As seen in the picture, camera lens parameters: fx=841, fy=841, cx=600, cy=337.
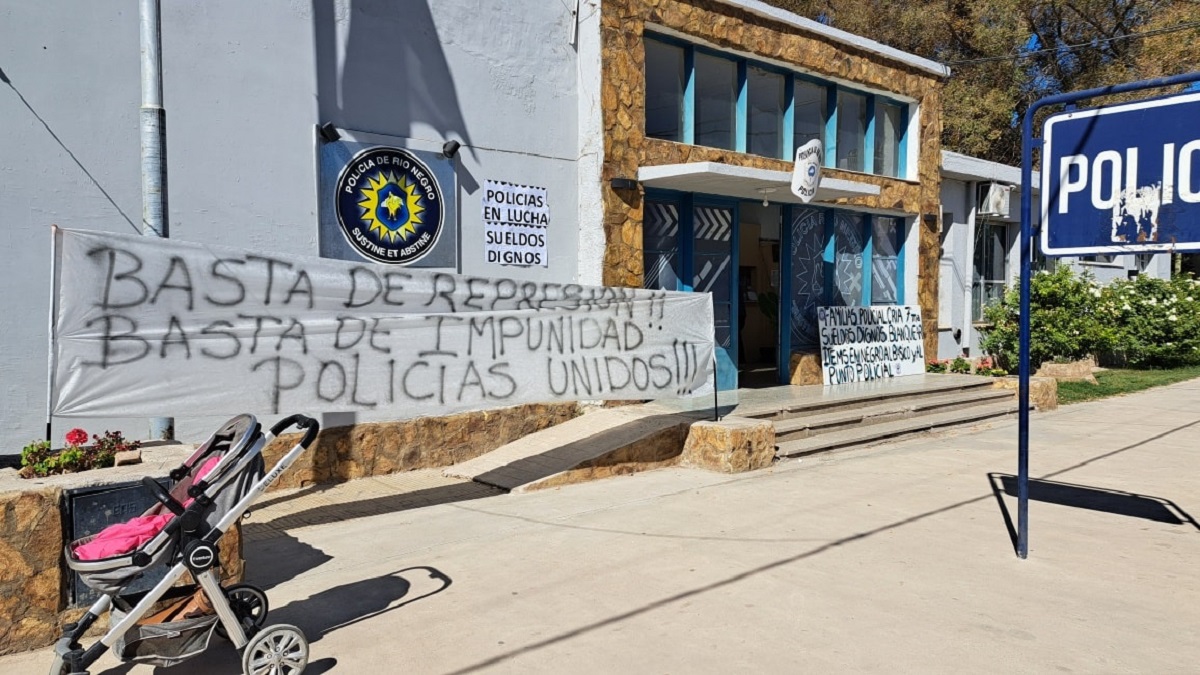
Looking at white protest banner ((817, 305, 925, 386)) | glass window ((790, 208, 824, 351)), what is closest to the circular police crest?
glass window ((790, 208, 824, 351))

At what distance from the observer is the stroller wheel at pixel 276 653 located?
397cm

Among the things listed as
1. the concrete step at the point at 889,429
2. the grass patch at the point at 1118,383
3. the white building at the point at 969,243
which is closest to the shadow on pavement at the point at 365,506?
the concrete step at the point at 889,429

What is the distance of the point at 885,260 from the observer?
52.0 ft

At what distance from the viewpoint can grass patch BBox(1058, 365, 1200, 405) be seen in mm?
15084

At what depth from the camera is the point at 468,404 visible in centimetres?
736

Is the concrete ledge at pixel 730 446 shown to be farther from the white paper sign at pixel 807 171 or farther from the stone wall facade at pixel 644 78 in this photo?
the white paper sign at pixel 807 171

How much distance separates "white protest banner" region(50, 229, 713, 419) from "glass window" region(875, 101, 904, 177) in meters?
8.77

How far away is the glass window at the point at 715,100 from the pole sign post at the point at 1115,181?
6852 mm

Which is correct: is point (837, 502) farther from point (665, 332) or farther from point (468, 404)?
point (468, 404)

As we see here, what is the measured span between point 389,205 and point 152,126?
3136 mm

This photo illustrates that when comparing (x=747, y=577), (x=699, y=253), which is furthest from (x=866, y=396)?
(x=747, y=577)

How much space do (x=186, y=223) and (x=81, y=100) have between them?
4.25 feet

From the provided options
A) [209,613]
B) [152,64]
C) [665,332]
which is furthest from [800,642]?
[152,64]

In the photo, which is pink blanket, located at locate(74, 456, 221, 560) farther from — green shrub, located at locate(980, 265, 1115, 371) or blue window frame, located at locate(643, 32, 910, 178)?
green shrub, located at locate(980, 265, 1115, 371)
